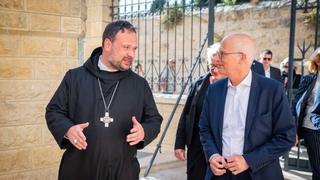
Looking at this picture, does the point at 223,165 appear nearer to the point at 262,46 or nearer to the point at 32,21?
the point at 32,21

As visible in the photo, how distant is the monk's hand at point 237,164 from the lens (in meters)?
2.38

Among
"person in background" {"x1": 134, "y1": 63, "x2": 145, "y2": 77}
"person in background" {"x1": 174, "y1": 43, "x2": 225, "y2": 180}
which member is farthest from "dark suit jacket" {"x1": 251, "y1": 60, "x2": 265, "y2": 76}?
"person in background" {"x1": 134, "y1": 63, "x2": 145, "y2": 77}

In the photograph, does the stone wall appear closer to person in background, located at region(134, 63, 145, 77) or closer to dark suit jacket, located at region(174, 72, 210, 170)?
dark suit jacket, located at region(174, 72, 210, 170)

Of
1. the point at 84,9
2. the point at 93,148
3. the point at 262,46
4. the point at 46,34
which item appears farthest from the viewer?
the point at 262,46

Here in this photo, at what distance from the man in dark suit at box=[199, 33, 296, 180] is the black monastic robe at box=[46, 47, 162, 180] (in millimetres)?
552

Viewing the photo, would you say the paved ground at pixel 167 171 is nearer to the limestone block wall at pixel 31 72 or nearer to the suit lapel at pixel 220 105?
the limestone block wall at pixel 31 72

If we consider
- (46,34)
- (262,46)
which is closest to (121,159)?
(46,34)

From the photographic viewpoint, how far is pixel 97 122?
2.65 meters

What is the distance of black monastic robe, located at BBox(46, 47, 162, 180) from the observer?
2.63 metres

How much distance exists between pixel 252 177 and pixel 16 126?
→ 2.81m

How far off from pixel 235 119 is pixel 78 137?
112 cm

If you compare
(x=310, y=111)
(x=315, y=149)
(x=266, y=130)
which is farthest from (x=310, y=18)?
(x=266, y=130)

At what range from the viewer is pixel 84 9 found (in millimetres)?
4551

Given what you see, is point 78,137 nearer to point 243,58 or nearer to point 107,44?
point 107,44
